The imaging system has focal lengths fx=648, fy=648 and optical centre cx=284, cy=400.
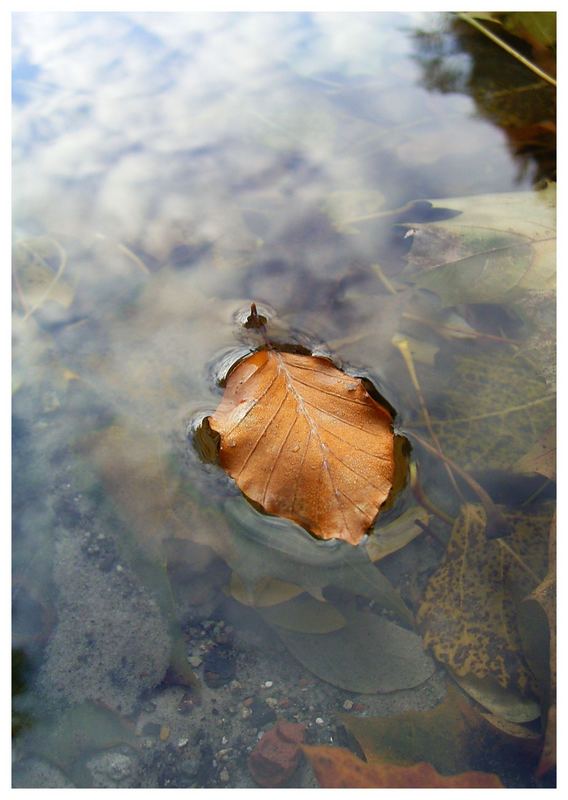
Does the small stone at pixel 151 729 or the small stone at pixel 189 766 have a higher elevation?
the small stone at pixel 151 729

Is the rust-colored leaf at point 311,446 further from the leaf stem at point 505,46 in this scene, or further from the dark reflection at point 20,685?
the leaf stem at point 505,46

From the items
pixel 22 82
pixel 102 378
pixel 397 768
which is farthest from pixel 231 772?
pixel 22 82

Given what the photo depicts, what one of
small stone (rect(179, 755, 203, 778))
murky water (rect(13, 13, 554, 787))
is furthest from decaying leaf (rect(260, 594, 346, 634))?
small stone (rect(179, 755, 203, 778))

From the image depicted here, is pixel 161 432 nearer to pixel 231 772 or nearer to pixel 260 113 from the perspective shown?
pixel 231 772

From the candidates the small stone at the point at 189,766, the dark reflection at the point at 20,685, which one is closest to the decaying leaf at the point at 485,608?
the small stone at the point at 189,766

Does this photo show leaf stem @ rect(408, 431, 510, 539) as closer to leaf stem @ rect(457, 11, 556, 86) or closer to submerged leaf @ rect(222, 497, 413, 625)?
submerged leaf @ rect(222, 497, 413, 625)
